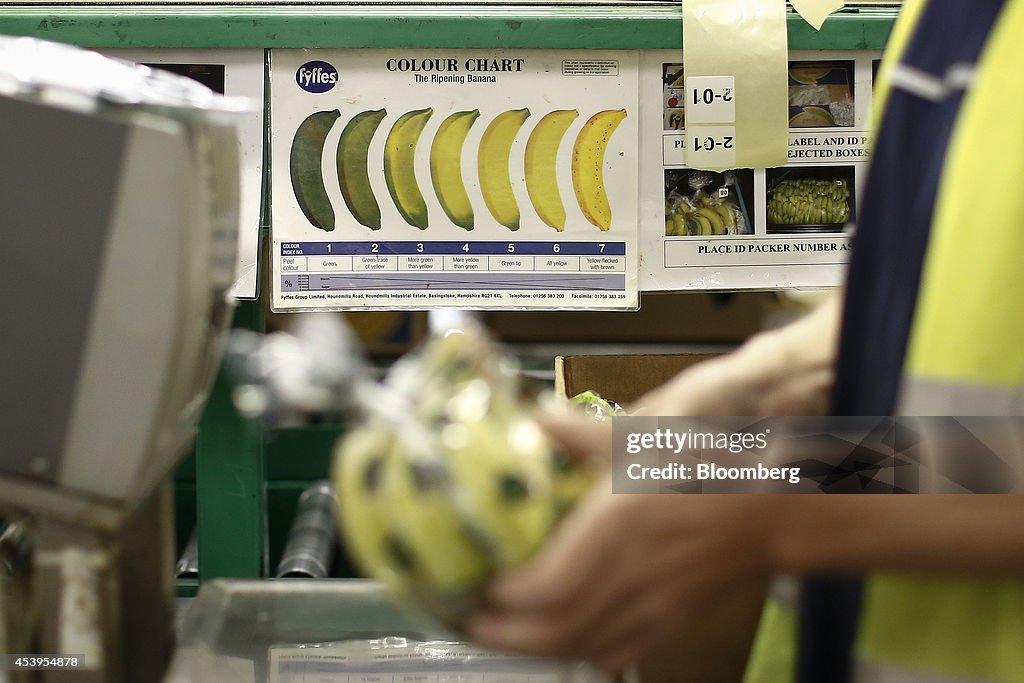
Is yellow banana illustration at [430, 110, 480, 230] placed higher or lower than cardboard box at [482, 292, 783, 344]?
higher

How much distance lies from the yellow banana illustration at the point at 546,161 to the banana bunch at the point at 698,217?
0.54 ft

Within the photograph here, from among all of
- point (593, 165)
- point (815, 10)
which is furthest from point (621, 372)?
point (815, 10)

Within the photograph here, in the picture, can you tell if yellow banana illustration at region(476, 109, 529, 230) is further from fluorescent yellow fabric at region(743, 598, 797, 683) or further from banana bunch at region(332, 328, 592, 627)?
banana bunch at region(332, 328, 592, 627)

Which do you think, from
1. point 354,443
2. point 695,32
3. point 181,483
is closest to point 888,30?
point 695,32

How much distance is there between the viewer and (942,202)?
58 centimetres

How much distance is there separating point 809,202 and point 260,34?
79 centimetres

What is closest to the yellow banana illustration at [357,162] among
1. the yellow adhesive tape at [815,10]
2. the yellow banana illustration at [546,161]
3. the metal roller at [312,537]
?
the yellow banana illustration at [546,161]

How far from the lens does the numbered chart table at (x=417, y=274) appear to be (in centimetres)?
145

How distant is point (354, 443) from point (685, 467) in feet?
0.56

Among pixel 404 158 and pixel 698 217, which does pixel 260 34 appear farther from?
pixel 698 217

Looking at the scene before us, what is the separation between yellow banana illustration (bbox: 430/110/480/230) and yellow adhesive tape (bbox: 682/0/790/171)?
0.31 m

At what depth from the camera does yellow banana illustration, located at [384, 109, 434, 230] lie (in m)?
1.44

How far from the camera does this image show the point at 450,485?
46 cm

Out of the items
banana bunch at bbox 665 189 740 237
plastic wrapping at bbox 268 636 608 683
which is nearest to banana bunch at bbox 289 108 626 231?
banana bunch at bbox 665 189 740 237
